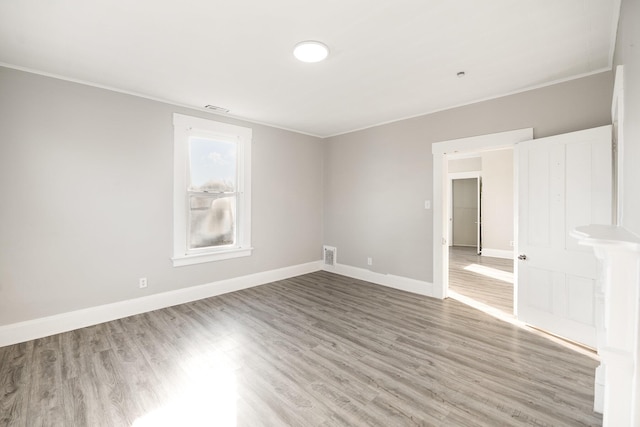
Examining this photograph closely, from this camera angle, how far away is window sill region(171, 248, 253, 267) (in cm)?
373

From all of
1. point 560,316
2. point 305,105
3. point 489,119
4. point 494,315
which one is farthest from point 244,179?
Answer: point 560,316

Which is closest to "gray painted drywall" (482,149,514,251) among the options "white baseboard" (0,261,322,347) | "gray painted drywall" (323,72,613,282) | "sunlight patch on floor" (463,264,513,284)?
"sunlight patch on floor" (463,264,513,284)

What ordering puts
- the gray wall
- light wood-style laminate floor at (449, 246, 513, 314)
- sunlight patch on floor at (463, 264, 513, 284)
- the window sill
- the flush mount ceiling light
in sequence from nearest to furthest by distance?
the flush mount ceiling light → the gray wall → the window sill → light wood-style laminate floor at (449, 246, 513, 314) → sunlight patch on floor at (463, 264, 513, 284)

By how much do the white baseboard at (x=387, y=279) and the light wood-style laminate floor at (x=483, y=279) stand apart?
610mm

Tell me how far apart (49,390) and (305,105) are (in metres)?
3.76

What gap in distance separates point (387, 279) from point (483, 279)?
1844mm

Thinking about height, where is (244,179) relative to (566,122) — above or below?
below

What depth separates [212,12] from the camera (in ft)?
6.25

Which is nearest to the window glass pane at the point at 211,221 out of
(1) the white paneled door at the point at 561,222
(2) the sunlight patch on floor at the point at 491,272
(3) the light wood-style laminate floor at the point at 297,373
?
(3) the light wood-style laminate floor at the point at 297,373

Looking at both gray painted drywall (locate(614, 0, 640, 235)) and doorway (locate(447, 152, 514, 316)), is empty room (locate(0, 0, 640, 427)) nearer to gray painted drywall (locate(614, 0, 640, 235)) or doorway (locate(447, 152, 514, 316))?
gray painted drywall (locate(614, 0, 640, 235))

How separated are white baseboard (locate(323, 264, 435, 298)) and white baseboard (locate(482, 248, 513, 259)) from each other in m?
4.02

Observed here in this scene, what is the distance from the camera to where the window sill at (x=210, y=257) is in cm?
373

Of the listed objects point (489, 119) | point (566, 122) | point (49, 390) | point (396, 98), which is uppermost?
point (396, 98)

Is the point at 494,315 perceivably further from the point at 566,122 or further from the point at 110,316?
the point at 110,316
